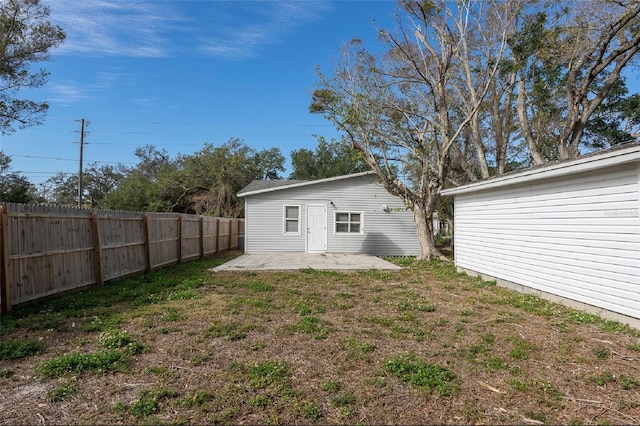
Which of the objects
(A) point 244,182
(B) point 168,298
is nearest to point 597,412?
(B) point 168,298

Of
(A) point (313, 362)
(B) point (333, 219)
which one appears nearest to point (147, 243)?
(A) point (313, 362)

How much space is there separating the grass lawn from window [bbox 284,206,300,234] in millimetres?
8735

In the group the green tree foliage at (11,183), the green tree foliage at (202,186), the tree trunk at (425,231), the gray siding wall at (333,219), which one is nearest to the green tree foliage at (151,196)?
the green tree foliage at (202,186)

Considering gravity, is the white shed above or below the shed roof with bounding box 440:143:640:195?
below

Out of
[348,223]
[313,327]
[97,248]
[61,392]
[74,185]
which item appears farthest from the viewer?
[74,185]

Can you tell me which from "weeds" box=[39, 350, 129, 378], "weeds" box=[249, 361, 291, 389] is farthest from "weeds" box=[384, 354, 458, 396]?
"weeds" box=[39, 350, 129, 378]

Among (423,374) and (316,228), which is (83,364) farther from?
(316,228)

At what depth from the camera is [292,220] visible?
15.1m

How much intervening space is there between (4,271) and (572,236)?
8796mm

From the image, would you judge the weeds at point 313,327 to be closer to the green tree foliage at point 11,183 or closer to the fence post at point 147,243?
the fence post at point 147,243

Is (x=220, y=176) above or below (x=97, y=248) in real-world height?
above

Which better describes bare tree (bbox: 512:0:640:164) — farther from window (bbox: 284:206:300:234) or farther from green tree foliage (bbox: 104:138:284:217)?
green tree foliage (bbox: 104:138:284:217)

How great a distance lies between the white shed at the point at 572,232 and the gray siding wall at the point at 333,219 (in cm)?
657

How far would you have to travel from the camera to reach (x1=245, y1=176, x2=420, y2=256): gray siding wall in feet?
49.0
